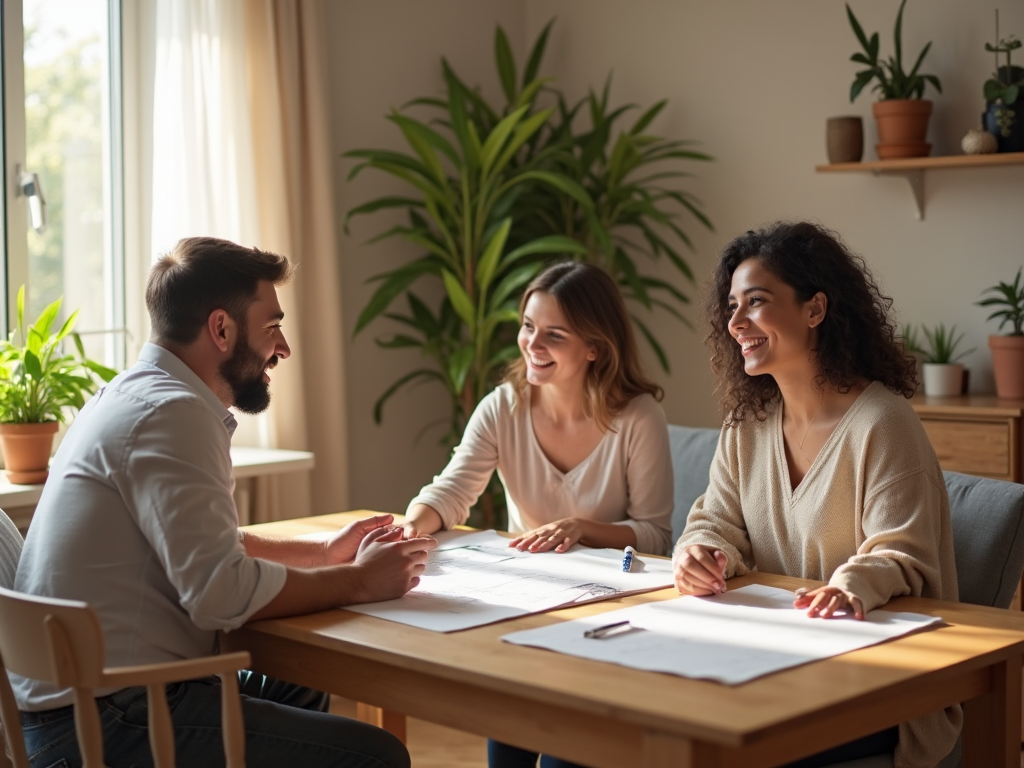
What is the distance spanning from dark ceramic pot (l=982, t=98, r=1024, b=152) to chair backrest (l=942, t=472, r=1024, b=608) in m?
1.91

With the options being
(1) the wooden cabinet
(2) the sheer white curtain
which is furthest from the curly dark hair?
(2) the sheer white curtain

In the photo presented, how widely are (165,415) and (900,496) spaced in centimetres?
117

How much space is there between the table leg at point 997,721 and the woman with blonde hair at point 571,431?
2.83ft

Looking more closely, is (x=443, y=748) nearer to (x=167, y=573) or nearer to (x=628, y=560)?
(x=628, y=560)

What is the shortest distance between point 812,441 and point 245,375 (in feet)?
3.26

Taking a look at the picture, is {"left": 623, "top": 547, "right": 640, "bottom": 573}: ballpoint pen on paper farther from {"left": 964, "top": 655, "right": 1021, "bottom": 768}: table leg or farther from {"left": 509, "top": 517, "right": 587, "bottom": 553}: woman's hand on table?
{"left": 964, "top": 655, "right": 1021, "bottom": 768}: table leg

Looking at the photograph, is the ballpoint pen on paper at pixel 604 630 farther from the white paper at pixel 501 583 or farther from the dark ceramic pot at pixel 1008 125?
the dark ceramic pot at pixel 1008 125

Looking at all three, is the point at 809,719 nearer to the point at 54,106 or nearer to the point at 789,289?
the point at 789,289

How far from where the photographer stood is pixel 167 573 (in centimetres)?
172

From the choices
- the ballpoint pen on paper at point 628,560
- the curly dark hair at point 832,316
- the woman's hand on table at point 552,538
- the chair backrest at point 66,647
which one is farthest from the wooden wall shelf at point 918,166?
the chair backrest at point 66,647

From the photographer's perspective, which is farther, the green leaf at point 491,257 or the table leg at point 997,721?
the green leaf at point 491,257

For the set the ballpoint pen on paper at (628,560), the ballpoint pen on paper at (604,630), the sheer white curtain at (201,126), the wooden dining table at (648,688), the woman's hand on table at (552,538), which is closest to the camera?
the wooden dining table at (648,688)

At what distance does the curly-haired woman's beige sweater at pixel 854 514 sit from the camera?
1816 mm

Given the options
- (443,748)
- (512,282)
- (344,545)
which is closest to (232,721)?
(344,545)
